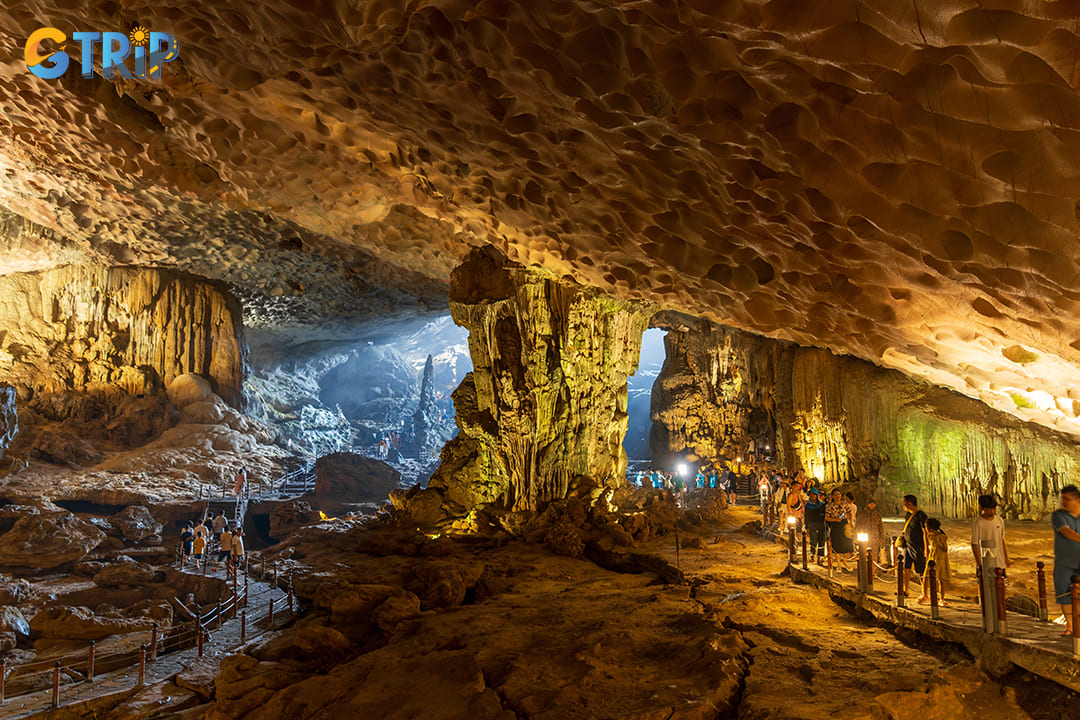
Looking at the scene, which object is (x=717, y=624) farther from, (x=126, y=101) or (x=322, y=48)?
(x=126, y=101)

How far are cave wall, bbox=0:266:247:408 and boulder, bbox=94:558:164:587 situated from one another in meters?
11.0

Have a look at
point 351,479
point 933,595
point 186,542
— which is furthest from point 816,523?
point 351,479

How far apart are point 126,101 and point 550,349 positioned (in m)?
9.46

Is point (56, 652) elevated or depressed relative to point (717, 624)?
depressed

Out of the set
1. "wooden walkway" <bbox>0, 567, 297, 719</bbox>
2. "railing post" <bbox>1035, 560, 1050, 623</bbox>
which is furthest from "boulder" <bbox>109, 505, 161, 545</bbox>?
"railing post" <bbox>1035, 560, 1050, 623</bbox>

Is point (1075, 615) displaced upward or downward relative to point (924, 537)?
downward

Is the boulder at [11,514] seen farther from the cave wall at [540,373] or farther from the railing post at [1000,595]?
the railing post at [1000,595]

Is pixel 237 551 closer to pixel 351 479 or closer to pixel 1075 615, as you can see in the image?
pixel 351 479

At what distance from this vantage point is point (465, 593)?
9.50 meters

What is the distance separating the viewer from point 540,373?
14.7m

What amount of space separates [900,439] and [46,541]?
20929 mm

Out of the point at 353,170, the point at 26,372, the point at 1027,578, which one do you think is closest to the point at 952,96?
the point at 1027,578

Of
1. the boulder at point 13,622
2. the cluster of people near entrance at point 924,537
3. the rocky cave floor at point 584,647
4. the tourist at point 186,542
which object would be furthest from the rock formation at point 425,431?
the cluster of people near entrance at point 924,537

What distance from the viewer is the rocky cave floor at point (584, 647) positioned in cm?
459
